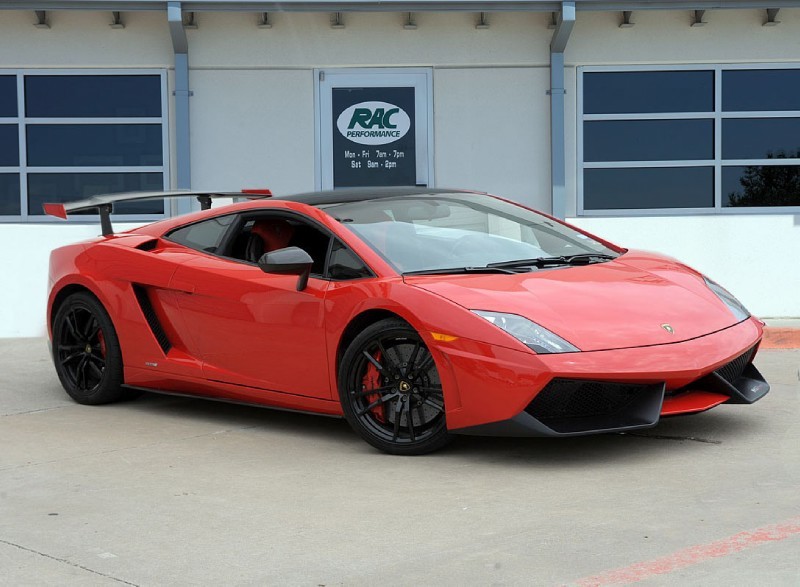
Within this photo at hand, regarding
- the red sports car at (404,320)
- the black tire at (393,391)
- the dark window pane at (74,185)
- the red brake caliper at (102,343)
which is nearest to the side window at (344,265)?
the red sports car at (404,320)

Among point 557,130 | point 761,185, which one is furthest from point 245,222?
point 761,185

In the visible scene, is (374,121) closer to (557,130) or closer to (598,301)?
(557,130)

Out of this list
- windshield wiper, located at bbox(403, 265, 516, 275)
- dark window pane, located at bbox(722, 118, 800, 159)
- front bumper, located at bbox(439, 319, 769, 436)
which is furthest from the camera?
dark window pane, located at bbox(722, 118, 800, 159)

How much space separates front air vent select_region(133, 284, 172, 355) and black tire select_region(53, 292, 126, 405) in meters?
0.32

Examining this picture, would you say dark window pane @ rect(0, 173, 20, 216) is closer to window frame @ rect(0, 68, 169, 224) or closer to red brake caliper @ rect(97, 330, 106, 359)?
window frame @ rect(0, 68, 169, 224)

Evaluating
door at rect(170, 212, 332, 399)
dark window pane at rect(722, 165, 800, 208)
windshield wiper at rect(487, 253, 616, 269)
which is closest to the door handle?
door at rect(170, 212, 332, 399)

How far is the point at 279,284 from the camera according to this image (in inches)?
243

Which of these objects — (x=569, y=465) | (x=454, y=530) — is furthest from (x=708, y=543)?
(x=569, y=465)

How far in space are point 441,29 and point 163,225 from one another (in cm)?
576

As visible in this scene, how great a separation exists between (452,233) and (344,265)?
0.61 m

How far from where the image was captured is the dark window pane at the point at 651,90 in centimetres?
1235

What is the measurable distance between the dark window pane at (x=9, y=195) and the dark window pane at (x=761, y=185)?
23.0 feet

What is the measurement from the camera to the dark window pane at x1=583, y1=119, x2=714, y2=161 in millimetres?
12422

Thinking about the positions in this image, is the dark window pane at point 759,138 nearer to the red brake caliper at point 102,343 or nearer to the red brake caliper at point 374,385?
the red brake caliper at point 102,343
